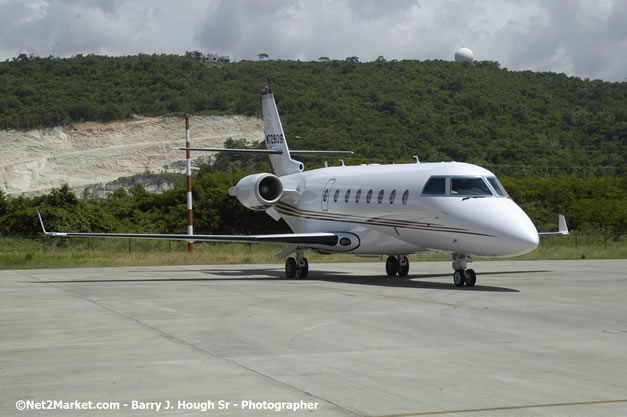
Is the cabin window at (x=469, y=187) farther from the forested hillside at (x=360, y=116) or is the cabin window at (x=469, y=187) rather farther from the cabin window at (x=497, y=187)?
the forested hillside at (x=360, y=116)

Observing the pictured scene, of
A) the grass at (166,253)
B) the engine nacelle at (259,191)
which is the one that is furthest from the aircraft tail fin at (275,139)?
the grass at (166,253)

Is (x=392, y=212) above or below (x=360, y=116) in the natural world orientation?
below

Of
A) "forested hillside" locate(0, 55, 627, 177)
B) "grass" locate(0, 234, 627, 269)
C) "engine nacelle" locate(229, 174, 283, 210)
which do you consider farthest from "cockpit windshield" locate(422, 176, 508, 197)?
"forested hillside" locate(0, 55, 627, 177)

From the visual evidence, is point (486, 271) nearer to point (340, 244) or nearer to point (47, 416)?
point (340, 244)

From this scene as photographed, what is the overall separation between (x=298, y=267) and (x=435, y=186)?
579 cm

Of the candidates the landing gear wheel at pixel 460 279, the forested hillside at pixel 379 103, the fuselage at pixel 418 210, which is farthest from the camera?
the forested hillside at pixel 379 103

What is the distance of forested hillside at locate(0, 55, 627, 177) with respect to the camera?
83.4 metres

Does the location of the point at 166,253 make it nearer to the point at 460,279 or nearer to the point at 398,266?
the point at 398,266

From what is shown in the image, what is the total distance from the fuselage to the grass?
7.97 metres

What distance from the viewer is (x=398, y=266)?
24.6 m

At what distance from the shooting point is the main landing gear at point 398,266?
80.6 ft

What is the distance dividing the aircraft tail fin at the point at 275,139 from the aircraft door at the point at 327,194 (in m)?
3.85

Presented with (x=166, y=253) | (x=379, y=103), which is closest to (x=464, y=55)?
(x=379, y=103)

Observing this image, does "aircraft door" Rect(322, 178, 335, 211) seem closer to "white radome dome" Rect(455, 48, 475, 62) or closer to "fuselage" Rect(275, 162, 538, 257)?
"fuselage" Rect(275, 162, 538, 257)
